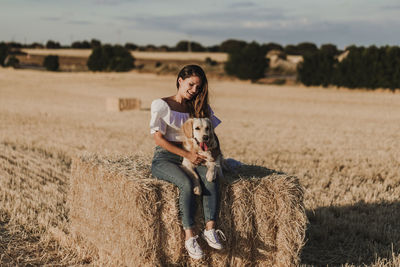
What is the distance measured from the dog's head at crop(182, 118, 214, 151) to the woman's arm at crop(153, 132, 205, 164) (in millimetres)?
144

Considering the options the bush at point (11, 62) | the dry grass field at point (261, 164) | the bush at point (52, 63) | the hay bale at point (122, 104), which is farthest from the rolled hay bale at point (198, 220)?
the bush at point (11, 62)

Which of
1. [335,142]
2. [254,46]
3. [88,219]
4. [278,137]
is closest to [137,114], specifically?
[278,137]

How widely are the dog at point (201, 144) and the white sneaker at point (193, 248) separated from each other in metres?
0.49

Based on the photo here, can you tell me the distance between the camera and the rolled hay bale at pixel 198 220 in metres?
4.83

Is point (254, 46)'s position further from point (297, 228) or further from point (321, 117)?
point (297, 228)

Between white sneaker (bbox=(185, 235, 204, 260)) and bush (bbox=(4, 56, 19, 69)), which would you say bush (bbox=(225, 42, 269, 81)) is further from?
white sneaker (bbox=(185, 235, 204, 260))

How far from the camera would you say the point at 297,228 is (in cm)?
513

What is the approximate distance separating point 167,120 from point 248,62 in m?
49.6

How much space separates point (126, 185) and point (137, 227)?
0.45m

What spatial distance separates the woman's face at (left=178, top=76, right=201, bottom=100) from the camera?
16.9 ft

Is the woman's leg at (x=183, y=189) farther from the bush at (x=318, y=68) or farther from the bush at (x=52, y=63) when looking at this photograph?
the bush at (x=52, y=63)

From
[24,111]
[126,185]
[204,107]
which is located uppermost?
[204,107]

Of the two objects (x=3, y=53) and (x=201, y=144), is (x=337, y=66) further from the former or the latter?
(x=3, y=53)

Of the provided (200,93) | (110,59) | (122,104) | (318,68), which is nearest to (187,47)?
(110,59)
